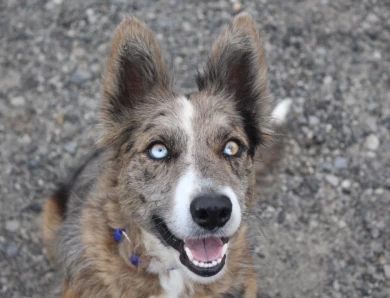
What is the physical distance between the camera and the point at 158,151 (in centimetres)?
380

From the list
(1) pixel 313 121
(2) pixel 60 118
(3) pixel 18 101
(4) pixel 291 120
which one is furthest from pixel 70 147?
(1) pixel 313 121

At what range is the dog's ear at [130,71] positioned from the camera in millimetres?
3730

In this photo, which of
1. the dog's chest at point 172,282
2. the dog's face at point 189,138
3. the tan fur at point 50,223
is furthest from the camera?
the tan fur at point 50,223

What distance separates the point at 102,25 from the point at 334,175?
2989 mm

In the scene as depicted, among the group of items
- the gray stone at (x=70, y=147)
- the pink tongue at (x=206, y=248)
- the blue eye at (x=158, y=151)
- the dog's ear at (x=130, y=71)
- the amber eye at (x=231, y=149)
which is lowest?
the gray stone at (x=70, y=147)

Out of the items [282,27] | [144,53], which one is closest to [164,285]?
[144,53]

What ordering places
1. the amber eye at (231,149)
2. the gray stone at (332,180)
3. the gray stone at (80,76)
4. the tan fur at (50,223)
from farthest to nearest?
1. the gray stone at (80,76)
2. the gray stone at (332,180)
3. the tan fur at (50,223)
4. the amber eye at (231,149)

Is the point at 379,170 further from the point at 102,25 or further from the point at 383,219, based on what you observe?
the point at 102,25

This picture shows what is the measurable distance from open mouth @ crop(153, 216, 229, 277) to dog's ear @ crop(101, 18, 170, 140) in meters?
0.80

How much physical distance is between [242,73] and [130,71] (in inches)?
30.9

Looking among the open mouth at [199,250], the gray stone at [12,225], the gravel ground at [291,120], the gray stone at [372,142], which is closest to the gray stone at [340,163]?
the gravel ground at [291,120]

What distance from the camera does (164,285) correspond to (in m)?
4.10

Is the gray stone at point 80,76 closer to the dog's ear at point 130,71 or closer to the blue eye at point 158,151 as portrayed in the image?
the dog's ear at point 130,71

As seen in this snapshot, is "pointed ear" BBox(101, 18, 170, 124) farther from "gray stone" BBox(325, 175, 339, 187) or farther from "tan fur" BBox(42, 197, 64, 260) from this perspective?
"gray stone" BBox(325, 175, 339, 187)
